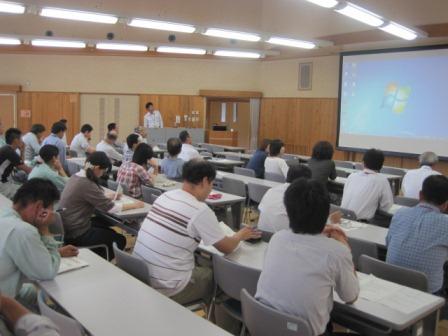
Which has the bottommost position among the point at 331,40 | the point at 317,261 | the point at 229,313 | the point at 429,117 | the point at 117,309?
the point at 229,313

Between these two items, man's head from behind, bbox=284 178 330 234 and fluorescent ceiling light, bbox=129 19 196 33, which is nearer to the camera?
man's head from behind, bbox=284 178 330 234

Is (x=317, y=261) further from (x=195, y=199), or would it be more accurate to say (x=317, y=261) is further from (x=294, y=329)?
(x=195, y=199)

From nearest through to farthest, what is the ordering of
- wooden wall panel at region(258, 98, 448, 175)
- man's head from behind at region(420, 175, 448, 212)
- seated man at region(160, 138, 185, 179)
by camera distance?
man's head from behind at region(420, 175, 448, 212), seated man at region(160, 138, 185, 179), wooden wall panel at region(258, 98, 448, 175)

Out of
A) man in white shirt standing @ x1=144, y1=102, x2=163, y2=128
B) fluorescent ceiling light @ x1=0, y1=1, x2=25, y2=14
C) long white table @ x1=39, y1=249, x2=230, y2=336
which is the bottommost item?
long white table @ x1=39, y1=249, x2=230, y2=336

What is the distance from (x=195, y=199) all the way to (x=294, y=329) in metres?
1.19

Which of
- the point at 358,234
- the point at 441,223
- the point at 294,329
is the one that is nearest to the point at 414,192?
the point at 358,234

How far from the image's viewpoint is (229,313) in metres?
2.95

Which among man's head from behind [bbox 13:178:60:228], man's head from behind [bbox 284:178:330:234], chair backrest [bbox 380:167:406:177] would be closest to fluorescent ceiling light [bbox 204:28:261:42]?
chair backrest [bbox 380:167:406:177]

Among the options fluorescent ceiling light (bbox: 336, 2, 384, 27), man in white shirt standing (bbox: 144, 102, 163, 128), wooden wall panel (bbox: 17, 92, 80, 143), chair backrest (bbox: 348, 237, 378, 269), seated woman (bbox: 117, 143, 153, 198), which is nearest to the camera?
chair backrest (bbox: 348, 237, 378, 269)

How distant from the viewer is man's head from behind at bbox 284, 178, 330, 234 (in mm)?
2291

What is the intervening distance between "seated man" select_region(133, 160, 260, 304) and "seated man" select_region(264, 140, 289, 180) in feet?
14.6

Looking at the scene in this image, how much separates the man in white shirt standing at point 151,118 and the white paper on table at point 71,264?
35.3ft

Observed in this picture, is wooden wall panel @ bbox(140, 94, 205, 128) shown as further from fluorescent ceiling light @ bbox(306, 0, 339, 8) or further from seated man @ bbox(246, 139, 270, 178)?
fluorescent ceiling light @ bbox(306, 0, 339, 8)

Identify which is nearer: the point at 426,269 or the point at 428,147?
the point at 426,269
